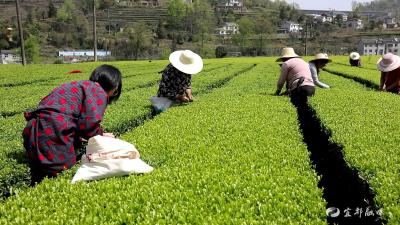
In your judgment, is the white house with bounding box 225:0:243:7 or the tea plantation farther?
the white house with bounding box 225:0:243:7

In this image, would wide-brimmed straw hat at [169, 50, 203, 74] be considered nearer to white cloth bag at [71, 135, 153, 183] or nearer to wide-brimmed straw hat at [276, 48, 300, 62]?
wide-brimmed straw hat at [276, 48, 300, 62]

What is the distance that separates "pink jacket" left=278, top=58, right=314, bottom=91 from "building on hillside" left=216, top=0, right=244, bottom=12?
551 feet

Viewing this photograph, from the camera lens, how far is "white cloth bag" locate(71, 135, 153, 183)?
195 inches

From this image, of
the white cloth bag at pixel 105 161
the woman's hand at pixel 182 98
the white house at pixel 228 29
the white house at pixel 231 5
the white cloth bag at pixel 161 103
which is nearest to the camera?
the white cloth bag at pixel 105 161

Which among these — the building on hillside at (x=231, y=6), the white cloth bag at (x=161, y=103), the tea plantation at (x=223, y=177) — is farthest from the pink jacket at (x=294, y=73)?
the building on hillside at (x=231, y=6)

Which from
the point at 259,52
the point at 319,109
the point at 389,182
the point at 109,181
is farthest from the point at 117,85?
the point at 259,52

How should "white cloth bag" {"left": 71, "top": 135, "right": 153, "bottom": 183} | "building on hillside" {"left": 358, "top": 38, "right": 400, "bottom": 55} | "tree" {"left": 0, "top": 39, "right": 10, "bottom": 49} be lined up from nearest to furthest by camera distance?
"white cloth bag" {"left": 71, "top": 135, "right": 153, "bottom": 183}
"building on hillside" {"left": 358, "top": 38, "right": 400, "bottom": 55}
"tree" {"left": 0, "top": 39, "right": 10, "bottom": 49}

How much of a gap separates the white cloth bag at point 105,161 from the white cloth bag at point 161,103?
18.5ft

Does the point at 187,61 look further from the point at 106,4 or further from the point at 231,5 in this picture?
the point at 231,5

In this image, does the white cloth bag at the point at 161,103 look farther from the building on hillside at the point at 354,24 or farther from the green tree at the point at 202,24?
the building on hillside at the point at 354,24

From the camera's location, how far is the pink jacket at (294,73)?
38.4 ft

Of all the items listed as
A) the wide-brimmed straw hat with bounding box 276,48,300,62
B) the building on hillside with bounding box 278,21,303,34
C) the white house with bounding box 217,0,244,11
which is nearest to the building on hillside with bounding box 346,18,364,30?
the building on hillside with bounding box 278,21,303,34

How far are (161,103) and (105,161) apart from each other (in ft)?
19.5

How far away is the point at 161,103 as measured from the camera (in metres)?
10.8
